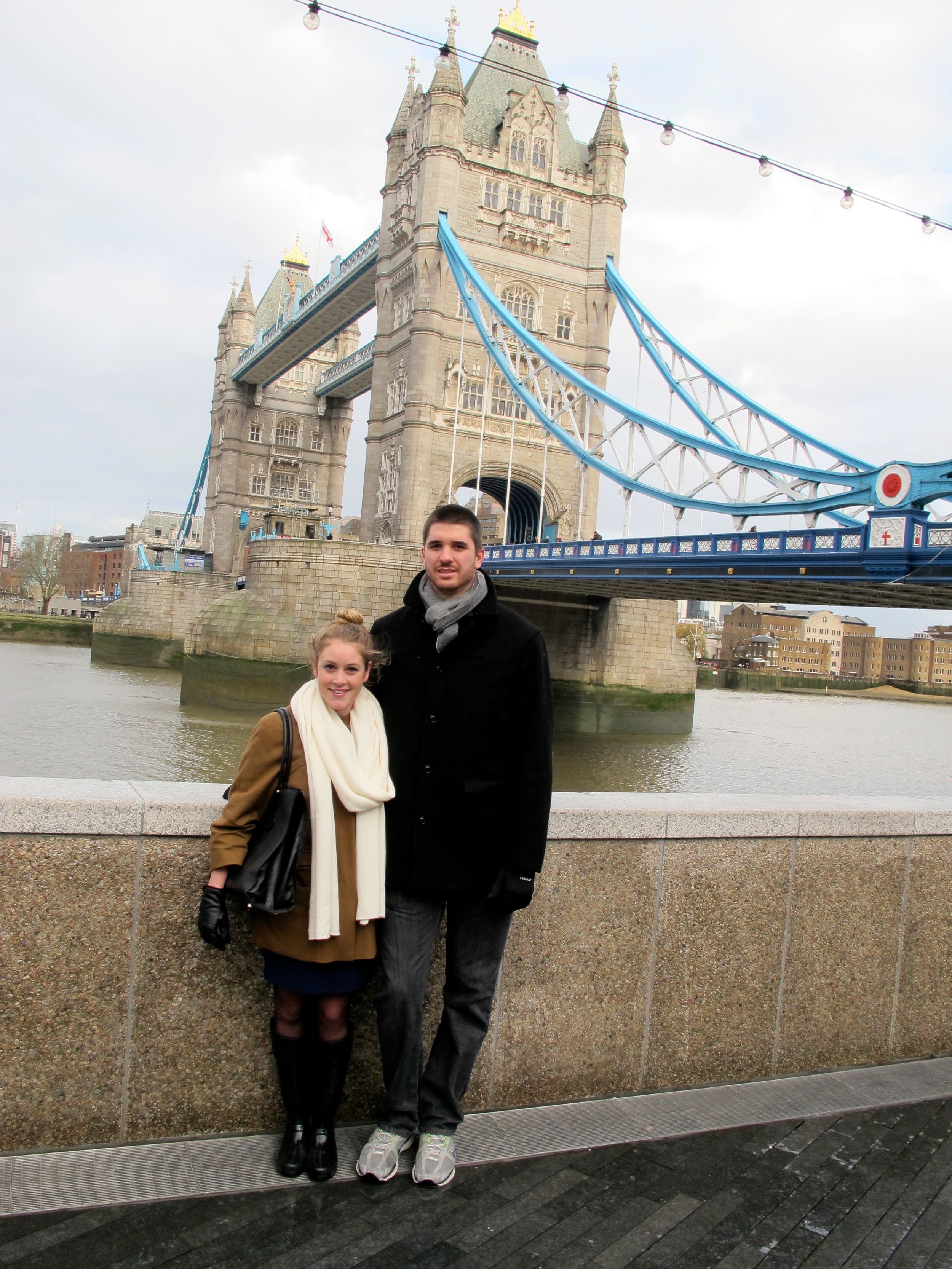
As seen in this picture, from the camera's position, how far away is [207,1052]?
2.32m

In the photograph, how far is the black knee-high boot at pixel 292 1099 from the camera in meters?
2.18

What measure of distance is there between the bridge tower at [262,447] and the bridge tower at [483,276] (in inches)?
620

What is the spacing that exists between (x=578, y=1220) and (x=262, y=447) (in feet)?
157

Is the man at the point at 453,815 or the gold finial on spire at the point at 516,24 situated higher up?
the gold finial on spire at the point at 516,24

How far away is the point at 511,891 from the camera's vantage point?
2.20 m

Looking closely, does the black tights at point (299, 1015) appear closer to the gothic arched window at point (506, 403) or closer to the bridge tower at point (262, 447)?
the gothic arched window at point (506, 403)

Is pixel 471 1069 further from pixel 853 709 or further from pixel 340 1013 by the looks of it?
pixel 853 709

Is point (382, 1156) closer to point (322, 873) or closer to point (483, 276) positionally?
point (322, 873)

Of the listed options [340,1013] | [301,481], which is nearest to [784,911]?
[340,1013]

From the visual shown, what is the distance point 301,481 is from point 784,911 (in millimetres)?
46524

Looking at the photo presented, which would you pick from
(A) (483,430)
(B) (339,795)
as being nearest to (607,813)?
(B) (339,795)

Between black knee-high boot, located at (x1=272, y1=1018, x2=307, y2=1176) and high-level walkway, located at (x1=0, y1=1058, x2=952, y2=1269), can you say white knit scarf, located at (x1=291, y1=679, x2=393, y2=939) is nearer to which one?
black knee-high boot, located at (x1=272, y1=1018, x2=307, y2=1176)

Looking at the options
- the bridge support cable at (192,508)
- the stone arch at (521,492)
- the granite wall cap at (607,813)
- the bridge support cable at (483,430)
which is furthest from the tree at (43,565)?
the granite wall cap at (607,813)

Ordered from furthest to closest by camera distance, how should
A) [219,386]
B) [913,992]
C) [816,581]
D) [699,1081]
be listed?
[219,386] → [816,581] → [913,992] → [699,1081]
